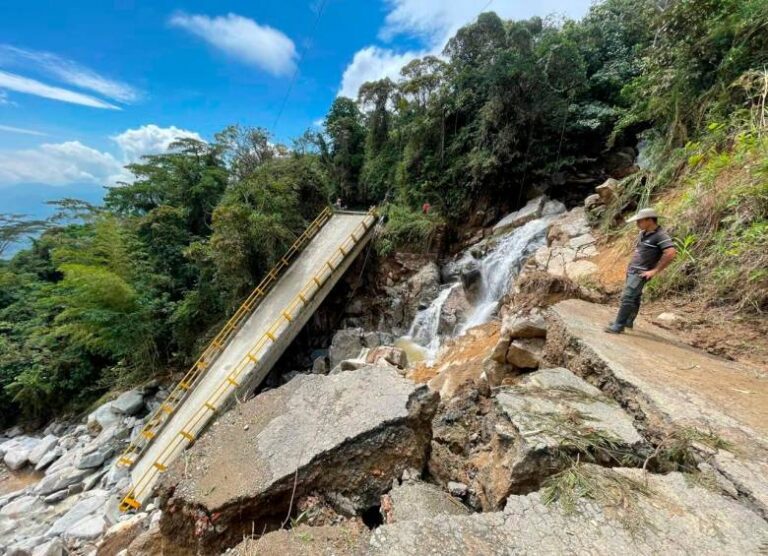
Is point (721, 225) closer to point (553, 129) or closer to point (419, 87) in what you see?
point (553, 129)

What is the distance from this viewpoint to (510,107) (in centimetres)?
938

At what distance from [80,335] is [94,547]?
6.58 m

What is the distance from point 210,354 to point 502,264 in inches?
305

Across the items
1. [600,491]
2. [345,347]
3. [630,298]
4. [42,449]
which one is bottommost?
[42,449]

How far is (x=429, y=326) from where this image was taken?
794 centimetres

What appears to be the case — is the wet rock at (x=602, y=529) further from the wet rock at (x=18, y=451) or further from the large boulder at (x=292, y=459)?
the wet rock at (x=18, y=451)

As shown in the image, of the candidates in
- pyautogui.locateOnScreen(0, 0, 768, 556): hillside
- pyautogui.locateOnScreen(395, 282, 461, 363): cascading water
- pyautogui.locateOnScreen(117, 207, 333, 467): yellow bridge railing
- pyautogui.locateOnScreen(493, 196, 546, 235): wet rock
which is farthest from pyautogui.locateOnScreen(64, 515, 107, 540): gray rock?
pyautogui.locateOnScreen(493, 196, 546, 235): wet rock

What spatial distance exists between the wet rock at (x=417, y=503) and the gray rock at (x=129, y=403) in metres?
9.92

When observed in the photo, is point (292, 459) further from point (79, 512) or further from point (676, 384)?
point (79, 512)

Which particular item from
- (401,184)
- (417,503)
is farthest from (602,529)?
(401,184)

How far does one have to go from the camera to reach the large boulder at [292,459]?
183cm

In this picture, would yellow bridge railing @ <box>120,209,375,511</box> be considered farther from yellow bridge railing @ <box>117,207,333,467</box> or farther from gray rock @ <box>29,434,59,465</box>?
gray rock @ <box>29,434,59,465</box>

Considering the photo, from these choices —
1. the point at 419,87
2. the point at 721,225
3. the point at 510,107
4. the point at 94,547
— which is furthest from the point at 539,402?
the point at 419,87

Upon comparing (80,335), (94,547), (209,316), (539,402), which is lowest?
(94,547)
